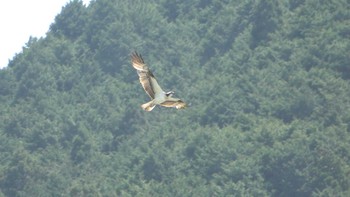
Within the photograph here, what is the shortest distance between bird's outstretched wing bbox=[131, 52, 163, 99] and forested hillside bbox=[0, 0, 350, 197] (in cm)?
3649

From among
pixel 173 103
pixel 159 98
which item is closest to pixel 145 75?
pixel 159 98

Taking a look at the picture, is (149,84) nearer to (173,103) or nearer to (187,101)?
(173,103)

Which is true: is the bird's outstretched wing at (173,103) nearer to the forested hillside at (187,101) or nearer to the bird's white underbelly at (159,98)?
the bird's white underbelly at (159,98)

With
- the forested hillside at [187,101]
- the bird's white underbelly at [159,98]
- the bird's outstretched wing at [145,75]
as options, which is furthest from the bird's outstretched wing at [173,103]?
the forested hillside at [187,101]

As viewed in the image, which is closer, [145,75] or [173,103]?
[145,75]

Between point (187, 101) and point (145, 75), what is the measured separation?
50.5 meters

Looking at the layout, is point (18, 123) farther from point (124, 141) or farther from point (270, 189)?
point (270, 189)

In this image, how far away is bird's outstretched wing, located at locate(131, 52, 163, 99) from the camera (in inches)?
954

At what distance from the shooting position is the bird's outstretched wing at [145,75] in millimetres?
24234

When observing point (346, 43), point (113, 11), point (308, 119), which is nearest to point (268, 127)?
point (308, 119)

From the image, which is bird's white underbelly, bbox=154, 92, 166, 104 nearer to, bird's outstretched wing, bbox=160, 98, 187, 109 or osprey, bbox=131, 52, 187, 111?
osprey, bbox=131, 52, 187, 111

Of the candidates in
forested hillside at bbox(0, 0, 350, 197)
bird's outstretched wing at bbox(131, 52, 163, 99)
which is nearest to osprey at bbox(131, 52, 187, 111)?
bird's outstretched wing at bbox(131, 52, 163, 99)

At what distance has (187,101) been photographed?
74812 millimetres

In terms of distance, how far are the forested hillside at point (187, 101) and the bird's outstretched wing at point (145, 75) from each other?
36.5 m
